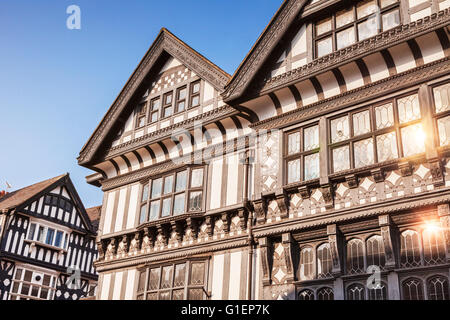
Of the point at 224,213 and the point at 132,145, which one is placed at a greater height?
the point at 132,145

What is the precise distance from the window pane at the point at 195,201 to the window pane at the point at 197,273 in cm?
158

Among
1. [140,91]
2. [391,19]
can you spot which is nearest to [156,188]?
[140,91]

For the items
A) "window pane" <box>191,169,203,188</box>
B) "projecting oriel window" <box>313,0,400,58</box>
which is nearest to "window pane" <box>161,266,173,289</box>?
"window pane" <box>191,169,203,188</box>

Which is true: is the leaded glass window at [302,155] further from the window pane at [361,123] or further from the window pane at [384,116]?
the window pane at [384,116]

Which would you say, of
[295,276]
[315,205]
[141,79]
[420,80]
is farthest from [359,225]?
[141,79]

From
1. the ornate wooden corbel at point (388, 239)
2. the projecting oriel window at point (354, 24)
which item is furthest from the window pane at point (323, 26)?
the ornate wooden corbel at point (388, 239)

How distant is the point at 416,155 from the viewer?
10945 mm

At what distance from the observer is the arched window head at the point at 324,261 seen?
38.9 feet

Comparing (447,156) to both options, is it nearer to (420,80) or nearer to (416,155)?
(416,155)

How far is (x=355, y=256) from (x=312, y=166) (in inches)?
94.8

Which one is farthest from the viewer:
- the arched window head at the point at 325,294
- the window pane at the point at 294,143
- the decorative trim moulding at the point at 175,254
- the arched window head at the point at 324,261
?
the decorative trim moulding at the point at 175,254

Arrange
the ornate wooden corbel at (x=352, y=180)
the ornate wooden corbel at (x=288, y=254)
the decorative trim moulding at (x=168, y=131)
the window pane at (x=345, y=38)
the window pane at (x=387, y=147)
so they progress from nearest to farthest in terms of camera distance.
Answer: the window pane at (x=387, y=147)
the ornate wooden corbel at (x=352, y=180)
the ornate wooden corbel at (x=288, y=254)
the window pane at (x=345, y=38)
the decorative trim moulding at (x=168, y=131)

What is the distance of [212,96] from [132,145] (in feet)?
10.7

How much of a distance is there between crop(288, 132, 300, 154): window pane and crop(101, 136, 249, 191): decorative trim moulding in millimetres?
1481
